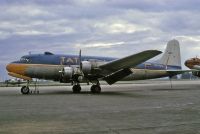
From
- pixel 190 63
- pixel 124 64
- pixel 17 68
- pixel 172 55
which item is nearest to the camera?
pixel 124 64

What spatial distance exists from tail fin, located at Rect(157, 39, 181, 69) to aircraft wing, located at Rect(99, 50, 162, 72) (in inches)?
371

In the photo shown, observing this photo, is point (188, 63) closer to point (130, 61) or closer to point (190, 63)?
point (190, 63)

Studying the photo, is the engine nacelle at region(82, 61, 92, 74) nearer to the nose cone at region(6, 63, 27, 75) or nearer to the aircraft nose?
the nose cone at region(6, 63, 27, 75)

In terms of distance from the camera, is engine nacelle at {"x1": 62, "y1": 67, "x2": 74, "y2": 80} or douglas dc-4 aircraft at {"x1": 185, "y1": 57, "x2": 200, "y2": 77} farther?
douglas dc-4 aircraft at {"x1": 185, "y1": 57, "x2": 200, "y2": 77}

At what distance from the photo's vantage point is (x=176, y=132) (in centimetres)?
828

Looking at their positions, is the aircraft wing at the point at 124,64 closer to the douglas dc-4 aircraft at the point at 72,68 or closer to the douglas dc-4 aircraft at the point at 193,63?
the douglas dc-4 aircraft at the point at 72,68

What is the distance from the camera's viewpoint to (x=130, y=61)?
81.8 ft

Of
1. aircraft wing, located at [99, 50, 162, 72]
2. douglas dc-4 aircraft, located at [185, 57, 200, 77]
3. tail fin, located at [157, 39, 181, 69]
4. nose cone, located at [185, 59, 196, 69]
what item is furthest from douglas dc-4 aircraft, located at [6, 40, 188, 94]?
nose cone, located at [185, 59, 196, 69]

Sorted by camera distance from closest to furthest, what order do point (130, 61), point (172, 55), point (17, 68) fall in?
point (130, 61), point (17, 68), point (172, 55)

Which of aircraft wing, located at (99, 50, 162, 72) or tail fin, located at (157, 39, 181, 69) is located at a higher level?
tail fin, located at (157, 39, 181, 69)

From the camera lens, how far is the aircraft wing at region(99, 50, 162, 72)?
23.1 m

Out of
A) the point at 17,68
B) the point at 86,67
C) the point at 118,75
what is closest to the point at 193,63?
the point at 118,75

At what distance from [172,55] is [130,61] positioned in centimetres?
1231

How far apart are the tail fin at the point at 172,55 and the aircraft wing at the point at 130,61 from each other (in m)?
9.42
